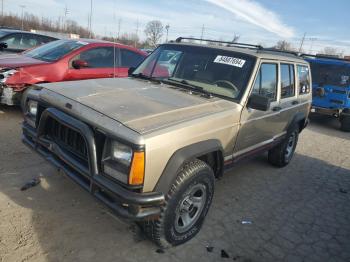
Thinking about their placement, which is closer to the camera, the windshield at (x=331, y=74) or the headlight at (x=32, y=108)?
the headlight at (x=32, y=108)

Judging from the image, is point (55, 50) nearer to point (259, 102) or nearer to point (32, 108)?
point (32, 108)

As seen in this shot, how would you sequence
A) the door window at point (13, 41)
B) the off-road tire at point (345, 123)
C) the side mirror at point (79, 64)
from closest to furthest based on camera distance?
the side mirror at point (79, 64) → the door window at point (13, 41) → the off-road tire at point (345, 123)

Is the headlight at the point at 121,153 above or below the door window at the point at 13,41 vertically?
below

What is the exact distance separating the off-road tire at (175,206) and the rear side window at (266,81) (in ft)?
4.53

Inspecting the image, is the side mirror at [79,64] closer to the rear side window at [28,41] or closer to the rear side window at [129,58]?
the rear side window at [129,58]

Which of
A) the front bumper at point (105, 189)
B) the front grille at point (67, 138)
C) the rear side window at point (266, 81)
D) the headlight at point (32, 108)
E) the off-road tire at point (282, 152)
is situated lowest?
the off-road tire at point (282, 152)

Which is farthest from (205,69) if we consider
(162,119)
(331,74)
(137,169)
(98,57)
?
(331,74)

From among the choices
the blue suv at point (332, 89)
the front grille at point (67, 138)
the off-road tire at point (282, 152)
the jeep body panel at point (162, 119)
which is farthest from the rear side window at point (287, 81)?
the blue suv at point (332, 89)

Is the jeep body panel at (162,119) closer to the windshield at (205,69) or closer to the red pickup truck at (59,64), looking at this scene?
the windshield at (205,69)

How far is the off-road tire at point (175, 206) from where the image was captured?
285 cm

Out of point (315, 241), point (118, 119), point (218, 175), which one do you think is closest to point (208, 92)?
point (218, 175)

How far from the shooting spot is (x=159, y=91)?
3.76m

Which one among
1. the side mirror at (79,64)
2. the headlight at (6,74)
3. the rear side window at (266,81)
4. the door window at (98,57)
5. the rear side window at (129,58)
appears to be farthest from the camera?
the rear side window at (129,58)

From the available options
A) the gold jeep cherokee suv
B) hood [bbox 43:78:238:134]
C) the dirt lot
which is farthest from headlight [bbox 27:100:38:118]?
the dirt lot
